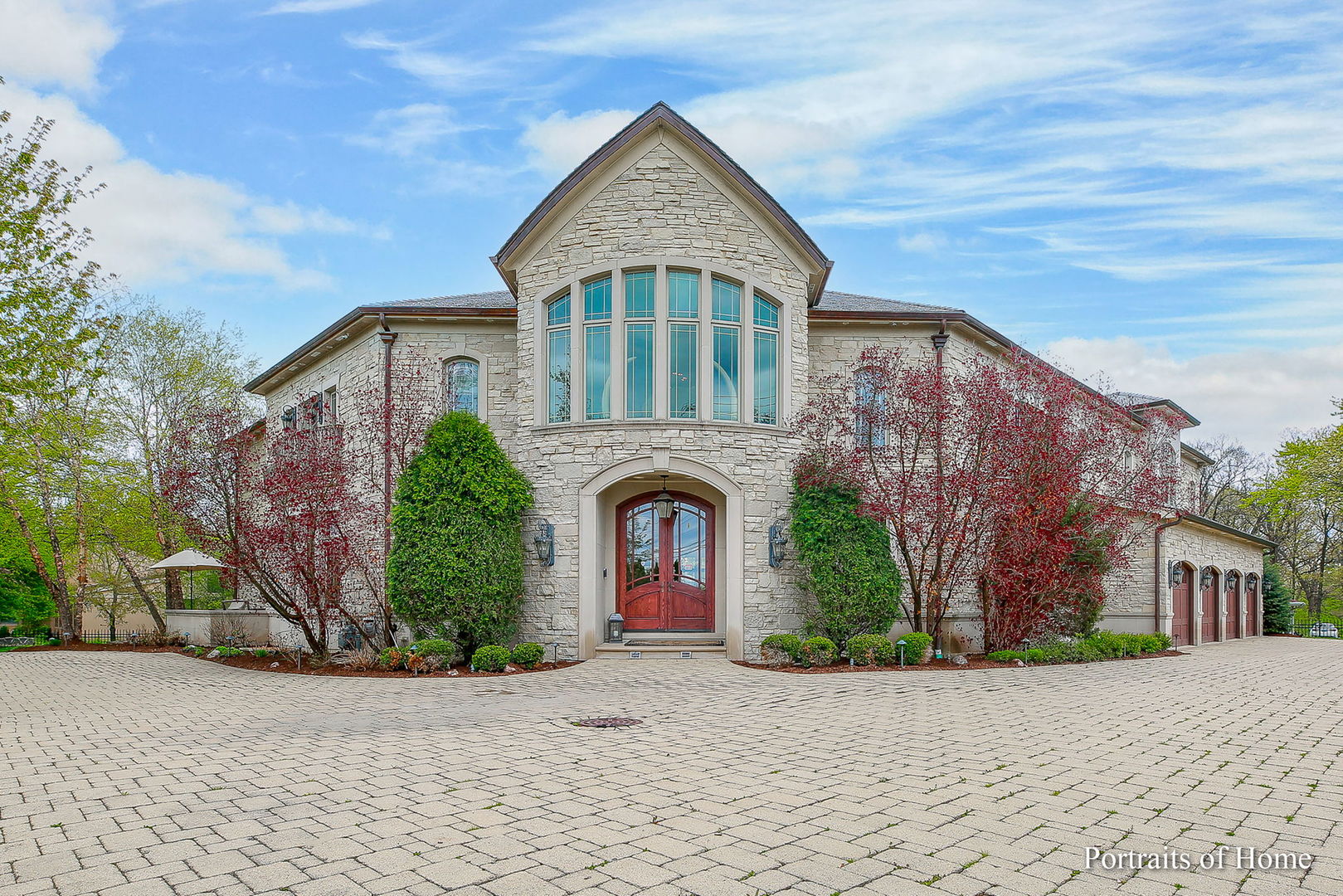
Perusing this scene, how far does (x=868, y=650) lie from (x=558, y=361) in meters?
7.03

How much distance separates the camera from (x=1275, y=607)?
30.3 metres

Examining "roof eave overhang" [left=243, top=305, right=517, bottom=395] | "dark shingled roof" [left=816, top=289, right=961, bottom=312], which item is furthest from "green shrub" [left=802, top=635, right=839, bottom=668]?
"roof eave overhang" [left=243, top=305, right=517, bottom=395]

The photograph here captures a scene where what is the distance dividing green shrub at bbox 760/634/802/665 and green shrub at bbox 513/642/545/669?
11.5 ft

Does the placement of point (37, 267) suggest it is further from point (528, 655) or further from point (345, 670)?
point (528, 655)

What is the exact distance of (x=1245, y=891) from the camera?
3922 millimetres

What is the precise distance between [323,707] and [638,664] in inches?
195

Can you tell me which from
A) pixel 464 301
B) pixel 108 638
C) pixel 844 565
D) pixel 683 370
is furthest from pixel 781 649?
pixel 108 638

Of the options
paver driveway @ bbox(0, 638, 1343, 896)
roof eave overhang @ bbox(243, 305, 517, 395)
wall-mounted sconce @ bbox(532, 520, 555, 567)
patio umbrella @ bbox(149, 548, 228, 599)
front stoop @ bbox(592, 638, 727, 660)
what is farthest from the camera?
patio umbrella @ bbox(149, 548, 228, 599)

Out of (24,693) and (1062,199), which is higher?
(1062,199)

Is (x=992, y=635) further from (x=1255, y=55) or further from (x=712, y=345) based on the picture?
(x=1255, y=55)

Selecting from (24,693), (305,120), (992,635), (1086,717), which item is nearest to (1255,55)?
(1086,717)

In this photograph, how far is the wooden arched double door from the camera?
600 inches

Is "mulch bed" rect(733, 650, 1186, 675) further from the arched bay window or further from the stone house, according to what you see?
the arched bay window

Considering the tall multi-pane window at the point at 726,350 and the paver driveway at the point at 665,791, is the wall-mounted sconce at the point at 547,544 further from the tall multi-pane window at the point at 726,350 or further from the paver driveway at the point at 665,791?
the paver driveway at the point at 665,791
